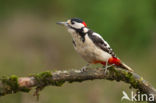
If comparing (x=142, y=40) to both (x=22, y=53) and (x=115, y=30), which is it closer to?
(x=115, y=30)

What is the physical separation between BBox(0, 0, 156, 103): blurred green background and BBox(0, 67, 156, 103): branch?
2.88 meters

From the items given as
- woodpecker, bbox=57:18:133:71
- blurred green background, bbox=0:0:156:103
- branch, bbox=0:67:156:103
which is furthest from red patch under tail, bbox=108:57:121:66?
blurred green background, bbox=0:0:156:103

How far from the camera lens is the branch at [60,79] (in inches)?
269

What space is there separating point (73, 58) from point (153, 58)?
2.00m

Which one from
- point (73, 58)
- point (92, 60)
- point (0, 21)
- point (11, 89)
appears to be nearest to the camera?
point (11, 89)

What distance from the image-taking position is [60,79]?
23.5 feet

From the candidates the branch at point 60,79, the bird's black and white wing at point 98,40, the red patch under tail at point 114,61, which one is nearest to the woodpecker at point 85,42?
the bird's black and white wing at point 98,40

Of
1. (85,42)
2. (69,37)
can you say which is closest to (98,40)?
(85,42)

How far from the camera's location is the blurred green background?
11737mm

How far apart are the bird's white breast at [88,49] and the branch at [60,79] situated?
16.9 inches

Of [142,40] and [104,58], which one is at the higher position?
[142,40]

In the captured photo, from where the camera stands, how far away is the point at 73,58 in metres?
14.8

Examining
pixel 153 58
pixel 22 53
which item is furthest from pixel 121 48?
pixel 22 53

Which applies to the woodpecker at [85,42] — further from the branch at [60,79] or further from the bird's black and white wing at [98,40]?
the branch at [60,79]
